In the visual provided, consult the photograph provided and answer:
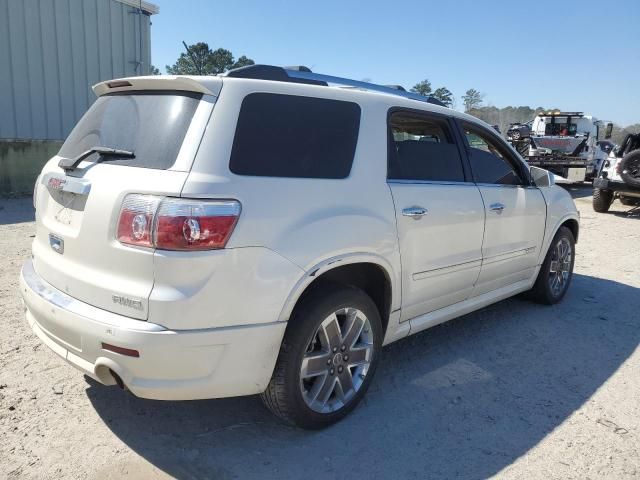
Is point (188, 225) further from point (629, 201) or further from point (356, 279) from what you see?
point (629, 201)

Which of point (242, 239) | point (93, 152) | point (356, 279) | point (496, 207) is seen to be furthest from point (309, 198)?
point (496, 207)

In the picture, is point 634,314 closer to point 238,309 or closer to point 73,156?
point 238,309

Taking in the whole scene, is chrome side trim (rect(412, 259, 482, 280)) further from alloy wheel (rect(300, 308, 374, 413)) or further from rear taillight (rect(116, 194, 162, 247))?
rear taillight (rect(116, 194, 162, 247))

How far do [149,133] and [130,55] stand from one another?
11959 mm

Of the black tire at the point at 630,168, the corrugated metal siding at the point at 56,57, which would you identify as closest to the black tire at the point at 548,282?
the black tire at the point at 630,168

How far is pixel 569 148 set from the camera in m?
17.4

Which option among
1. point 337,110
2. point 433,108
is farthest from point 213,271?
point 433,108

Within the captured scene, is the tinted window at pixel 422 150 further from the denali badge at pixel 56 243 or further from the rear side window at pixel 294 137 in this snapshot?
the denali badge at pixel 56 243

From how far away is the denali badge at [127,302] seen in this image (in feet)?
7.42

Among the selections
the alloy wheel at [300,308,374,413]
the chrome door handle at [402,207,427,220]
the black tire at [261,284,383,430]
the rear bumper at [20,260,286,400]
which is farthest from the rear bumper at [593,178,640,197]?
the rear bumper at [20,260,286,400]

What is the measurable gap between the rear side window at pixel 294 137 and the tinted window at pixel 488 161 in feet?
Answer: 4.32

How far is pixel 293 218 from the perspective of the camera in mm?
2494

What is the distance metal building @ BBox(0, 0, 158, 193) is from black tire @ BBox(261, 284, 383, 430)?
33.2 feet

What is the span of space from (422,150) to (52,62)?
34.9 feet
